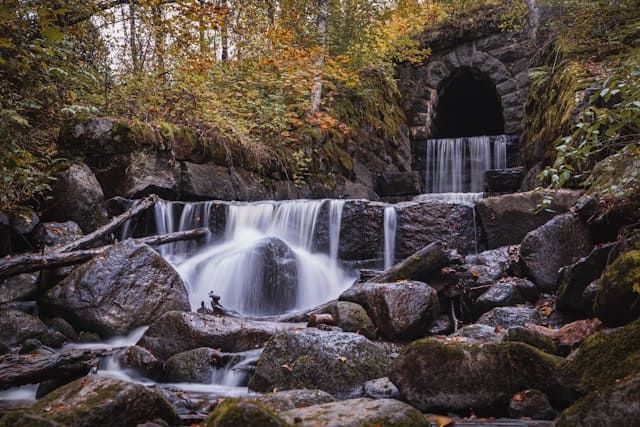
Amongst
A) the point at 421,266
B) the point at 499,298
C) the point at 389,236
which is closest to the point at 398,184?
the point at 389,236

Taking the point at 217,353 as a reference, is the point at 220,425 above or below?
above

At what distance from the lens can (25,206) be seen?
24.7ft

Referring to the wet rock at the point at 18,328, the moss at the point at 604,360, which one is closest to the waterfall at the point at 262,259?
the wet rock at the point at 18,328

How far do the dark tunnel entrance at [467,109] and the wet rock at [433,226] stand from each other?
8935 mm

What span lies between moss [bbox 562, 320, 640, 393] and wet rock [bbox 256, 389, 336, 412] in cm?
162

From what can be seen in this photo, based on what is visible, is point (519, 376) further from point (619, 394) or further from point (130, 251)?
point (130, 251)

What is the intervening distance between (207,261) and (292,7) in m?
8.43

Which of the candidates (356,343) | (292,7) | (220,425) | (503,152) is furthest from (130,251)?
(503,152)

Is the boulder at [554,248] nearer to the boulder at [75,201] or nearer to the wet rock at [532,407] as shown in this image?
the wet rock at [532,407]

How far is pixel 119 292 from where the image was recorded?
6355 mm

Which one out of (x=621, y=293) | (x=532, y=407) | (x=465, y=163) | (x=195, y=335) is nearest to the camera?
(x=532, y=407)

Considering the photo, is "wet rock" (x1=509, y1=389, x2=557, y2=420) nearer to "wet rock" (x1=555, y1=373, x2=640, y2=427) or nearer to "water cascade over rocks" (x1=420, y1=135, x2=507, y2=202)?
"wet rock" (x1=555, y1=373, x2=640, y2=427)

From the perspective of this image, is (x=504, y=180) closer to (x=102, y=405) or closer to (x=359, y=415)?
(x=359, y=415)

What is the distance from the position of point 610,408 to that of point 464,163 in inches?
514
